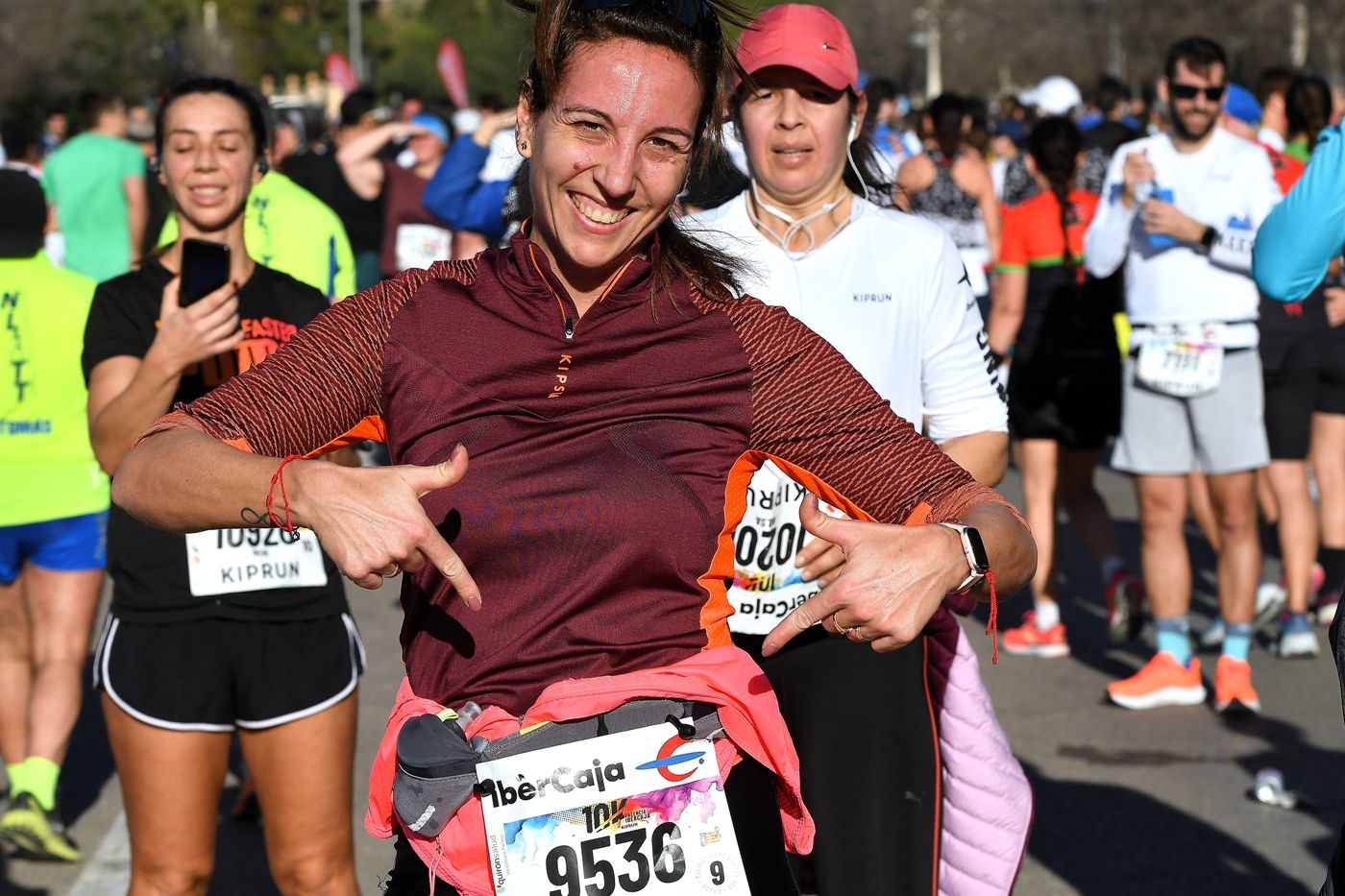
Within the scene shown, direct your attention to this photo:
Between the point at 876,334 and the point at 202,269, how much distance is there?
1525 mm

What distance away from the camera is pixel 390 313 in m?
2.75

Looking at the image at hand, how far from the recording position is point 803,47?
420 centimetres

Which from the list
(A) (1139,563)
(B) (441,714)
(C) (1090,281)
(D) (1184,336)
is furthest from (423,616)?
(A) (1139,563)

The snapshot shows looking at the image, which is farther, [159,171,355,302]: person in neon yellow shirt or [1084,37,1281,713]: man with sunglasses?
[1084,37,1281,713]: man with sunglasses

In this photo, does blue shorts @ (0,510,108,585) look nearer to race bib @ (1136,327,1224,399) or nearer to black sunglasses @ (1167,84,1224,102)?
race bib @ (1136,327,1224,399)

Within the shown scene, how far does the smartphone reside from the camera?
4.13m

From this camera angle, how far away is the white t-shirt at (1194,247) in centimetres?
706

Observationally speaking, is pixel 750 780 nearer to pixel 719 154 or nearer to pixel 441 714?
pixel 441 714

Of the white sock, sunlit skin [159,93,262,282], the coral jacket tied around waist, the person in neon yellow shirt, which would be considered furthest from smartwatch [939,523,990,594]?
the white sock

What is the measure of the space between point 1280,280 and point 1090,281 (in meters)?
4.11

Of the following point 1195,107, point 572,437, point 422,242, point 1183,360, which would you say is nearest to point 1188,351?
point 1183,360

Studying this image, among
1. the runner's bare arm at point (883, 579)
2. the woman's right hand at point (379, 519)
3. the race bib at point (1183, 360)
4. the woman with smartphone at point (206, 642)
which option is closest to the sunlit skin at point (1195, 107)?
the race bib at point (1183, 360)

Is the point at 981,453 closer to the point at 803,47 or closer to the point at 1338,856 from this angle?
the point at 803,47

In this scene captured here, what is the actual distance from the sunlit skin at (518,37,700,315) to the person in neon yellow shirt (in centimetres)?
247
